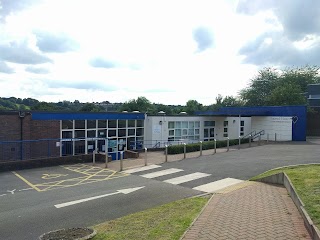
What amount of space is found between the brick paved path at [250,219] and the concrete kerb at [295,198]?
0.44ft

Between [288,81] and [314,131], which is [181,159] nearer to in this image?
[314,131]

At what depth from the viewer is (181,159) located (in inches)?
733

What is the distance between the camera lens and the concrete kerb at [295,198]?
553 cm

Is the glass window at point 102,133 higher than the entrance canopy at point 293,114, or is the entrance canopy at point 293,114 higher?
the entrance canopy at point 293,114

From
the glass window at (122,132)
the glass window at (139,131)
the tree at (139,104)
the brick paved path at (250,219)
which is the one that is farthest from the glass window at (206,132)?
the tree at (139,104)

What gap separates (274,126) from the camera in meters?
32.4

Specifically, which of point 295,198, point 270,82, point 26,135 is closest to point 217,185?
point 295,198

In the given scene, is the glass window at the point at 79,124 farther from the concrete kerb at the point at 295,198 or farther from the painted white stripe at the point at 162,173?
the concrete kerb at the point at 295,198

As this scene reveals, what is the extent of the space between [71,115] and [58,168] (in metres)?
5.31

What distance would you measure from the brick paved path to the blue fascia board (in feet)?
43.9

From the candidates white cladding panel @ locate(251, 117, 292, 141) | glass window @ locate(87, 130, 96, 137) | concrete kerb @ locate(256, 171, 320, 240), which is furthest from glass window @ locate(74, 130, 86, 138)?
white cladding panel @ locate(251, 117, 292, 141)

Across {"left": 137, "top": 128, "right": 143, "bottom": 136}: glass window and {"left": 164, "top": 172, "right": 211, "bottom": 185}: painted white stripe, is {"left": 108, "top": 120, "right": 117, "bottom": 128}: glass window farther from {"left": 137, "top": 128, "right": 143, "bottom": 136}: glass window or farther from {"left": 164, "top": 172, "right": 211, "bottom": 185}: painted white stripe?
{"left": 164, "top": 172, "right": 211, "bottom": 185}: painted white stripe

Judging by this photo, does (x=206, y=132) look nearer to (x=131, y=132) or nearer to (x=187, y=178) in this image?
(x=131, y=132)

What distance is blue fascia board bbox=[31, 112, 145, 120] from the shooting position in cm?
1973
